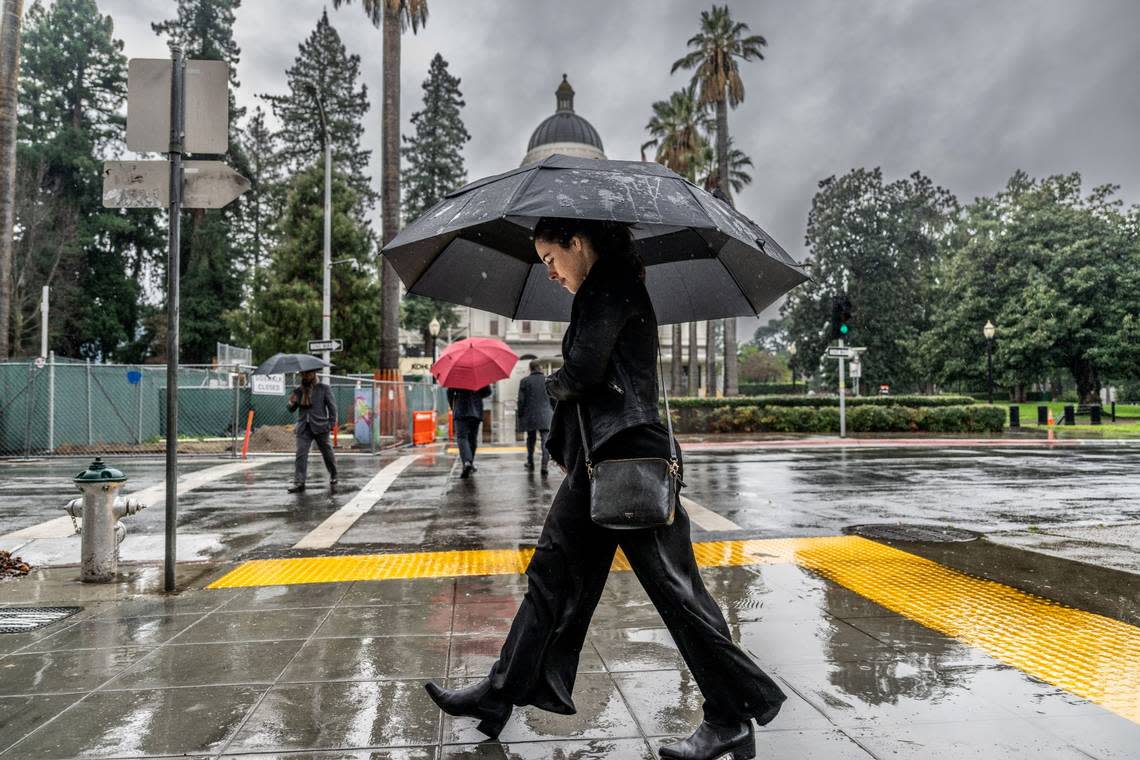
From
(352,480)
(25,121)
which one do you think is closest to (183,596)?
(352,480)

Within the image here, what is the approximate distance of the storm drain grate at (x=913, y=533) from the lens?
6758 mm

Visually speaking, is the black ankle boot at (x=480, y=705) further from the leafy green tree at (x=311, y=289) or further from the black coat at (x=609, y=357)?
the leafy green tree at (x=311, y=289)

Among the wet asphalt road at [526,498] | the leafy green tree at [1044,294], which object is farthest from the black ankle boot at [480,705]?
the leafy green tree at [1044,294]

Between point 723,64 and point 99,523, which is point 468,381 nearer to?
point 99,523

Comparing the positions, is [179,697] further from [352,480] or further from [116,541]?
[352,480]

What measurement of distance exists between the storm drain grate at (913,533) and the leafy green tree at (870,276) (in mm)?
50791

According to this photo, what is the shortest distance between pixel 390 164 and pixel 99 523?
1737 centimetres

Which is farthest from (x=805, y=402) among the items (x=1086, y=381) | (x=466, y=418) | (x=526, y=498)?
(x=1086, y=381)

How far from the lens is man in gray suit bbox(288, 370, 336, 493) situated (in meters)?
10.3

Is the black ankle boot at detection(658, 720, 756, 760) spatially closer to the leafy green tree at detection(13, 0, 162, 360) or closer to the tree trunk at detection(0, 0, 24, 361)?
the tree trunk at detection(0, 0, 24, 361)

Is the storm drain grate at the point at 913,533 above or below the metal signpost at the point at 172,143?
below

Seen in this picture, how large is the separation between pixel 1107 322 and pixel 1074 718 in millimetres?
48786

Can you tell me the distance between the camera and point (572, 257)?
2904mm

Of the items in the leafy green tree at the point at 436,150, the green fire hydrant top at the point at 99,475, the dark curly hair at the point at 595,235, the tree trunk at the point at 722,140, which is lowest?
the green fire hydrant top at the point at 99,475
